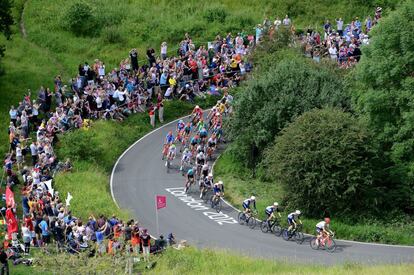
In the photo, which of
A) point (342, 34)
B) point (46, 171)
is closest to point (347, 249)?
point (46, 171)

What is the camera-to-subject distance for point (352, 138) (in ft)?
141

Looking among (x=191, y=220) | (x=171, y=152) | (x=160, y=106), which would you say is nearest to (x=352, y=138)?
(x=191, y=220)

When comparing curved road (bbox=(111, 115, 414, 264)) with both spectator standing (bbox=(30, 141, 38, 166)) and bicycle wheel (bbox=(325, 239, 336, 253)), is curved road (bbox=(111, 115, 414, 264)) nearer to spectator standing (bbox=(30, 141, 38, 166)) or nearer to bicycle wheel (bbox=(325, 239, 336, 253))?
bicycle wheel (bbox=(325, 239, 336, 253))

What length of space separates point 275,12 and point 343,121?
2959 centimetres

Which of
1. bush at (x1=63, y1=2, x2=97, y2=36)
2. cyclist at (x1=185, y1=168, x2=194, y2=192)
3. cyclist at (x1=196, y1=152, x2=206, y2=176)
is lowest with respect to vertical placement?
cyclist at (x1=185, y1=168, x2=194, y2=192)

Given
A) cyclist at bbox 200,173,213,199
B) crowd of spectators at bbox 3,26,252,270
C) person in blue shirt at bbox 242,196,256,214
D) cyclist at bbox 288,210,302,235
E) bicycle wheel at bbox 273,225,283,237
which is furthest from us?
cyclist at bbox 200,173,213,199

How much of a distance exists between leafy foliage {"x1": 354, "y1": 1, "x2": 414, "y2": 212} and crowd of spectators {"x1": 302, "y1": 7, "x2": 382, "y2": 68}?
1000cm

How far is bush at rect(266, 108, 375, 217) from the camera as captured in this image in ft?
139

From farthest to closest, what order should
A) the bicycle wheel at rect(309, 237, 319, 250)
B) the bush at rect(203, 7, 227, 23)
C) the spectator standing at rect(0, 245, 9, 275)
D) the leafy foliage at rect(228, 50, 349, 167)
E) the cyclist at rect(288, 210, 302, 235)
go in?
the bush at rect(203, 7, 227, 23) → the leafy foliage at rect(228, 50, 349, 167) → the cyclist at rect(288, 210, 302, 235) → the bicycle wheel at rect(309, 237, 319, 250) → the spectator standing at rect(0, 245, 9, 275)

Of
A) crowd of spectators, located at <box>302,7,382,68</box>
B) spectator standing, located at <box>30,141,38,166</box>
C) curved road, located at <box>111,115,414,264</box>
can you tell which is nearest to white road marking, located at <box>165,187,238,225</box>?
curved road, located at <box>111,115,414,264</box>

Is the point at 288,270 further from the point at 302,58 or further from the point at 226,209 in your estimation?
the point at 302,58

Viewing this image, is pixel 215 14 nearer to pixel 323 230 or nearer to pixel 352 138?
pixel 352 138

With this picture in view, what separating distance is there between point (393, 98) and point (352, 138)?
3549mm

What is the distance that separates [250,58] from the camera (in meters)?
57.4
